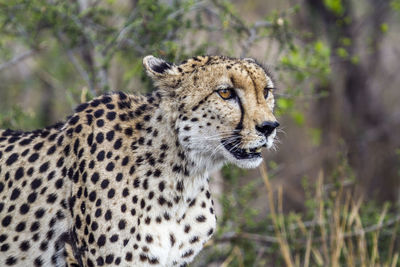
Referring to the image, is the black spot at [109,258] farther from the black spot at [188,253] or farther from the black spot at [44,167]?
the black spot at [44,167]

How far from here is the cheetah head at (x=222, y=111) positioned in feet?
11.0

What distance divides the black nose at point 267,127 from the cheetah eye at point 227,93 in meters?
0.25

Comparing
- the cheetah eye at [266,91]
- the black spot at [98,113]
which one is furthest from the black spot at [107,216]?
the cheetah eye at [266,91]

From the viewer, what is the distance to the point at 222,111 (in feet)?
11.2

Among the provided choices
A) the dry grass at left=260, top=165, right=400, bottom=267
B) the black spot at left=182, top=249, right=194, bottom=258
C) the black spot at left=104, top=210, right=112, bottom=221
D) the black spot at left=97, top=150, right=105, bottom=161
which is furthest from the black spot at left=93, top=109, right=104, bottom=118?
the dry grass at left=260, top=165, right=400, bottom=267

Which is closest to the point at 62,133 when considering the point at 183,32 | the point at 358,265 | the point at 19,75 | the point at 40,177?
the point at 40,177

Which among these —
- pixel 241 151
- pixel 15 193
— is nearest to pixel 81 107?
pixel 15 193

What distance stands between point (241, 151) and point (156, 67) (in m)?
0.69

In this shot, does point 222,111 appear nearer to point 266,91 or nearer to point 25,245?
point 266,91

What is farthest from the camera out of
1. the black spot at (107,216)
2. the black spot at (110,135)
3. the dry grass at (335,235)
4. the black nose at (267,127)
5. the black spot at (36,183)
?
the dry grass at (335,235)

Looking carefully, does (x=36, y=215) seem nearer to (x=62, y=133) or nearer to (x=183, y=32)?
(x=62, y=133)

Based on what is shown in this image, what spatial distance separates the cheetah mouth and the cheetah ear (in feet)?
1.75

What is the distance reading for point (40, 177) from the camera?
3742 millimetres

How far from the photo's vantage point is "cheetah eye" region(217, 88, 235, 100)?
3434mm
